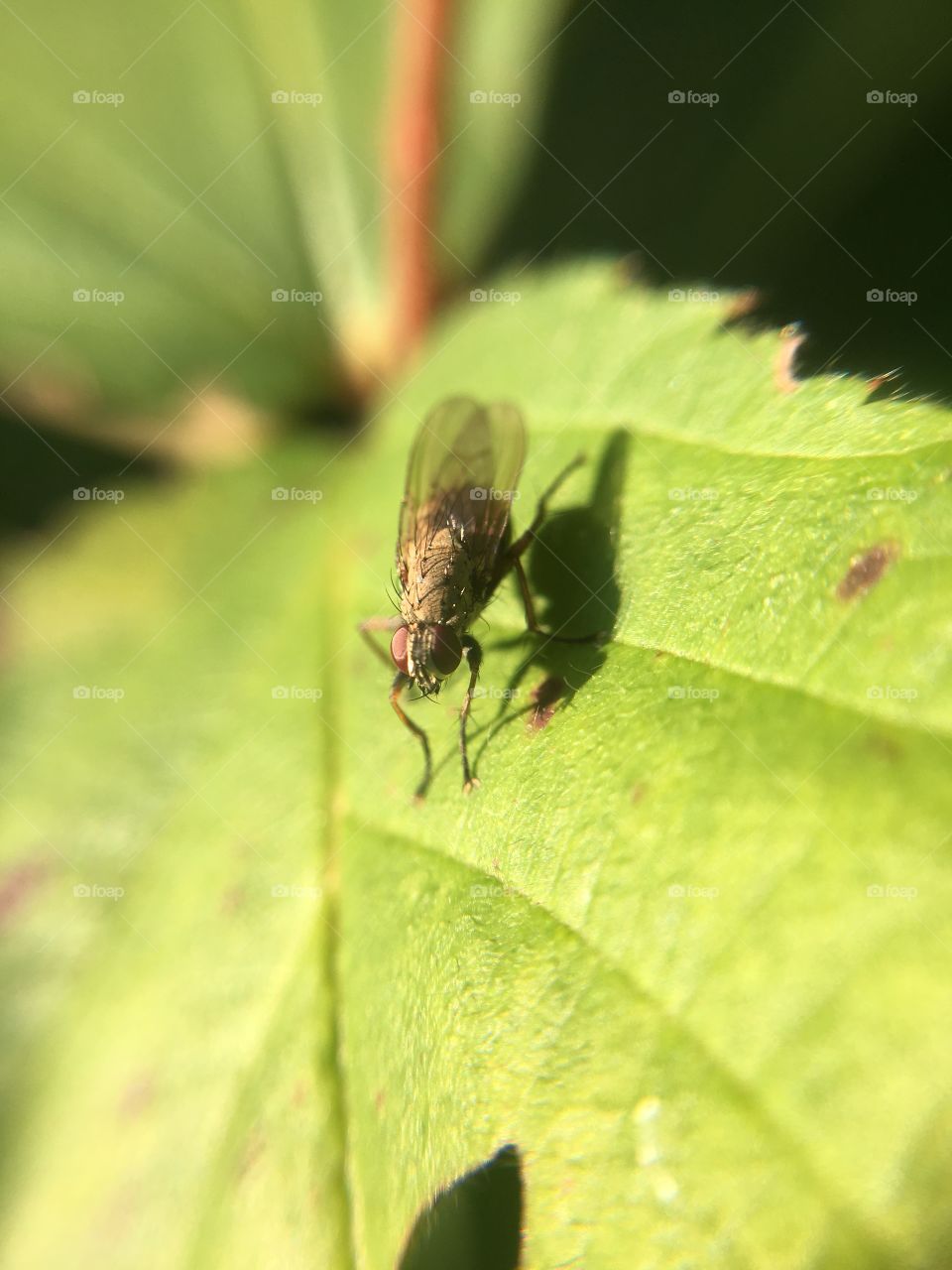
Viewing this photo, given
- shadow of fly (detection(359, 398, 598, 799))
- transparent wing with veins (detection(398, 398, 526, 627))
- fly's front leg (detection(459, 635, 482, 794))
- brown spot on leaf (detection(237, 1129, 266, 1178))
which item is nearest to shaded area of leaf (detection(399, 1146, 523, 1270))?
brown spot on leaf (detection(237, 1129, 266, 1178))

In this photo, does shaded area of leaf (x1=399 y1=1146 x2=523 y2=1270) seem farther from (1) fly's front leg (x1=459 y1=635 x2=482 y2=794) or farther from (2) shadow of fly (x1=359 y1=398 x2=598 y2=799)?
(2) shadow of fly (x1=359 y1=398 x2=598 y2=799)

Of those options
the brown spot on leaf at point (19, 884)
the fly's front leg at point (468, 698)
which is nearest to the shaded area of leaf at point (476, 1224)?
the fly's front leg at point (468, 698)

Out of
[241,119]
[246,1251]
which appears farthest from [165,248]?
[246,1251]

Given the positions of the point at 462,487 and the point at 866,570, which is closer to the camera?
the point at 866,570

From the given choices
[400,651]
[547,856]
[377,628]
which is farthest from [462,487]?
[547,856]

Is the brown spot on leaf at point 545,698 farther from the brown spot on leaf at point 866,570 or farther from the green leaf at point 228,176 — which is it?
the green leaf at point 228,176

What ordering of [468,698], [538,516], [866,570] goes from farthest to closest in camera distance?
1. [538,516]
2. [468,698]
3. [866,570]

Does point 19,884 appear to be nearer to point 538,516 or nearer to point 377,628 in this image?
point 377,628
